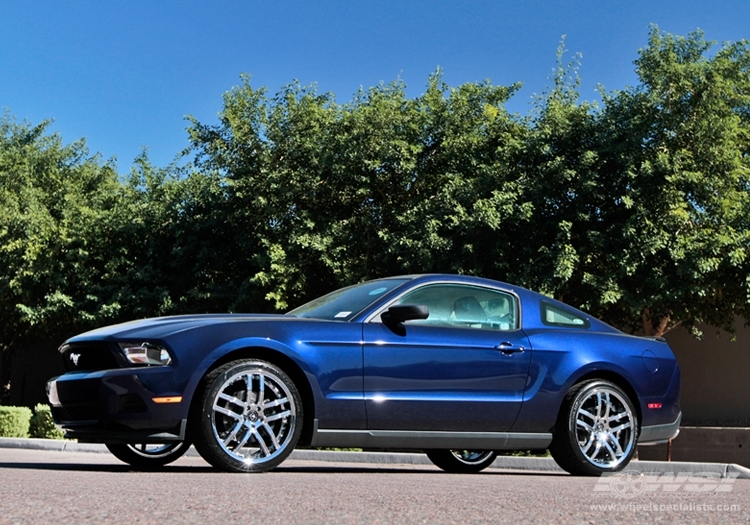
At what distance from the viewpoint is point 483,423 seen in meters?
7.48

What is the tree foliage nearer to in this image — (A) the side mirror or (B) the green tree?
(B) the green tree

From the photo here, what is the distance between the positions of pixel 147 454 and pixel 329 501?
355 centimetres

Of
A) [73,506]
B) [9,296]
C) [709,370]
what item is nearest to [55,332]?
[9,296]

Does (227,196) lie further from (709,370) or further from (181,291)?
(709,370)

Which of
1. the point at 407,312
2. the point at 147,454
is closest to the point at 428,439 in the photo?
the point at 407,312

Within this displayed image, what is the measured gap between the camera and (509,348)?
7680 mm

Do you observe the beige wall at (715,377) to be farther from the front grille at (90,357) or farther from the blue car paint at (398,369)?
the front grille at (90,357)

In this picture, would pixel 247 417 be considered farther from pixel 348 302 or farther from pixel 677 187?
pixel 677 187

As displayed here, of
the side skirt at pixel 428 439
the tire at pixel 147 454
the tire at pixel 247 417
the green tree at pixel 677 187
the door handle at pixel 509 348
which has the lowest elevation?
the tire at pixel 147 454

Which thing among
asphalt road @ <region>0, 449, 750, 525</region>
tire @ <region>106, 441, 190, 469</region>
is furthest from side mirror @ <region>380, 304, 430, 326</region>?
tire @ <region>106, 441, 190, 469</region>

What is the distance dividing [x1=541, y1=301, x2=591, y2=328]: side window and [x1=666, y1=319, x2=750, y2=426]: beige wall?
18412 mm

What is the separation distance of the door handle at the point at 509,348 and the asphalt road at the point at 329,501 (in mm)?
1334

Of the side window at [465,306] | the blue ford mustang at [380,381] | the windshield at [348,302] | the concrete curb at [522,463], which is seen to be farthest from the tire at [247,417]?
the concrete curb at [522,463]

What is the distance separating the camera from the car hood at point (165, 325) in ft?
22.2
